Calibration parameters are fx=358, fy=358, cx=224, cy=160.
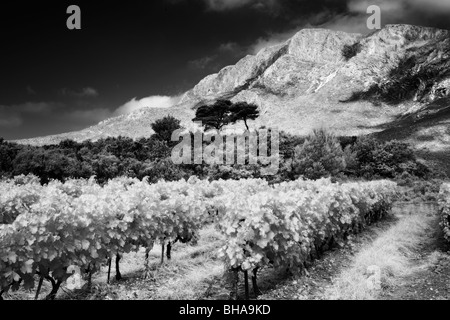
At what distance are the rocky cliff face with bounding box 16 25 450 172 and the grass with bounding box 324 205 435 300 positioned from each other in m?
41.2

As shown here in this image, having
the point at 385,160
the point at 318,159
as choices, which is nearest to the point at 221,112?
the point at 385,160

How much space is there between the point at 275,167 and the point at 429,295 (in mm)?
25704

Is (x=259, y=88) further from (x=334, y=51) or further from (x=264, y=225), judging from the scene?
(x=264, y=225)

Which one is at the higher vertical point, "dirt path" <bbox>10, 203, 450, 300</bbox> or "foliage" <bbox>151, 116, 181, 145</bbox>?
"foliage" <bbox>151, 116, 181, 145</bbox>

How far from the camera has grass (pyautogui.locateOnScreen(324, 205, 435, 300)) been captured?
743cm

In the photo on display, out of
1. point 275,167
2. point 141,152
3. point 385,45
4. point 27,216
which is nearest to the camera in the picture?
point 27,216

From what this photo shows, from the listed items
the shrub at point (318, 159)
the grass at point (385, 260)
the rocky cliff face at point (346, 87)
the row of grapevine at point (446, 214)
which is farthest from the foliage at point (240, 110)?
the row of grapevine at point (446, 214)

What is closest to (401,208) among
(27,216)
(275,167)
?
(275,167)

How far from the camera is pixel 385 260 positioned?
985cm

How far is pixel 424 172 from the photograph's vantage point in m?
37.4

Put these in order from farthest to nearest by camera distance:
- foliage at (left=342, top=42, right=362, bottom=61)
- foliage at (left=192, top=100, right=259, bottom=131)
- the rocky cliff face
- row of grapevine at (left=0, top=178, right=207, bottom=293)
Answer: foliage at (left=342, top=42, right=362, bottom=61) → the rocky cliff face → foliage at (left=192, top=100, right=259, bottom=131) → row of grapevine at (left=0, top=178, right=207, bottom=293)

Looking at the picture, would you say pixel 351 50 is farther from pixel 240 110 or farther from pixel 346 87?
pixel 240 110

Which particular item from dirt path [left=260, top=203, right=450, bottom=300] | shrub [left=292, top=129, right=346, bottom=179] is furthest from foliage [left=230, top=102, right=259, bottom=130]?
dirt path [left=260, top=203, right=450, bottom=300]

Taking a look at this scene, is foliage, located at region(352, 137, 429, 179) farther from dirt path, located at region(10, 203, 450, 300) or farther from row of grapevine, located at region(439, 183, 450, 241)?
dirt path, located at region(10, 203, 450, 300)
